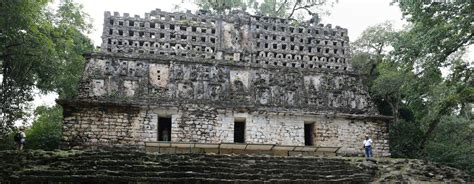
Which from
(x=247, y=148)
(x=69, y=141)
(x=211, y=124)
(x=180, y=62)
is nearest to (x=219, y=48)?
(x=180, y=62)

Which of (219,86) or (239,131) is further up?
(219,86)

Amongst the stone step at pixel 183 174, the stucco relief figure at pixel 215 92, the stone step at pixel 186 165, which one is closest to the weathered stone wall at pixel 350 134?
the stone step at pixel 186 165

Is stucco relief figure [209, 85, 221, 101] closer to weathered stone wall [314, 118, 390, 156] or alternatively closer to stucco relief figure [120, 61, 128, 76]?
stucco relief figure [120, 61, 128, 76]

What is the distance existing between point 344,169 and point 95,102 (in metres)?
8.05

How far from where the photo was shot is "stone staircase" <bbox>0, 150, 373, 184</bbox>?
10.1 metres

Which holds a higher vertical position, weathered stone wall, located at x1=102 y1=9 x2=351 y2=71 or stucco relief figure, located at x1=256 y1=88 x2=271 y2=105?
weathered stone wall, located at x1=102 y1=9 x2=351 y2=71

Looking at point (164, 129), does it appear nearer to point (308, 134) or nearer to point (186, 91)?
point (186, 91)

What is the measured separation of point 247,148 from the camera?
14.6 meters

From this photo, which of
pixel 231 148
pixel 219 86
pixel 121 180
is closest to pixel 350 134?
pixel 231 148

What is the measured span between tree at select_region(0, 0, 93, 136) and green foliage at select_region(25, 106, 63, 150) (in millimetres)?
871

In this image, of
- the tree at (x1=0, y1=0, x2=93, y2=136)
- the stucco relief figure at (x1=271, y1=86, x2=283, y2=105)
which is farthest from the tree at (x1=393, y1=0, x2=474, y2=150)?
the tree at (x1=0, y1=0, x2=93, y2=136)

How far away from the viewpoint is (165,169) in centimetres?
1100

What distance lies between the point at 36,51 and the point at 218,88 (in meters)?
6.34

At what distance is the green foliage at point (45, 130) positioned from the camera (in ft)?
57.2
